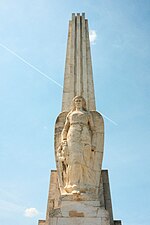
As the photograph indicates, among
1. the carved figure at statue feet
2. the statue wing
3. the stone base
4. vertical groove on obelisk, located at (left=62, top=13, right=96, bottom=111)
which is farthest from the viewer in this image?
vertical groove on obelisk, located at (left=62, top=13, right=96, bottom=111)

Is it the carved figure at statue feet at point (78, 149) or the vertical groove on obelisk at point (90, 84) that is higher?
the vertical groove on obelisk at point (90, 84)

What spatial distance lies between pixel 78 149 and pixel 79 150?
0.05m

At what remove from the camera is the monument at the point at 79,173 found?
776 centimetres

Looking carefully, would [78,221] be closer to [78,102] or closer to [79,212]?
[79,212]

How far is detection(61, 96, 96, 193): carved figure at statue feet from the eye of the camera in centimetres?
877

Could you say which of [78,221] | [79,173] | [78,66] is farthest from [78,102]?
[78,221]

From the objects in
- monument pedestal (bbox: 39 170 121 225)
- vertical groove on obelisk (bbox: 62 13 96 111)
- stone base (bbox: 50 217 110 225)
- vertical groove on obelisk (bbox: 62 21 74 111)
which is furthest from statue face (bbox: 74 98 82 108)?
stone base (bbox: 50 217 110 225)

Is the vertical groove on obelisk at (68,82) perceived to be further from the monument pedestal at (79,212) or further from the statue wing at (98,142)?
the monument pedestal at (79,212)

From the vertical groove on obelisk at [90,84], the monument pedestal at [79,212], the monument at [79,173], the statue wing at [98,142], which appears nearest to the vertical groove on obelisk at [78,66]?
the vertical groove on obelisk at [90,84]

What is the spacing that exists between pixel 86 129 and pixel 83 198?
2.49 m

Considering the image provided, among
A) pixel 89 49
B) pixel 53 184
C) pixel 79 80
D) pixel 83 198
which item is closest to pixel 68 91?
pixel 79 80

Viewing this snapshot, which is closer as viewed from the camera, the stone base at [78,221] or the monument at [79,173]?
the stone base at [78,221]

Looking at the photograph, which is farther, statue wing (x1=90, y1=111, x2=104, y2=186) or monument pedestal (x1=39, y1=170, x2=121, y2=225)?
statue wing (x1=90, y1=111, x2=104, y2=186)

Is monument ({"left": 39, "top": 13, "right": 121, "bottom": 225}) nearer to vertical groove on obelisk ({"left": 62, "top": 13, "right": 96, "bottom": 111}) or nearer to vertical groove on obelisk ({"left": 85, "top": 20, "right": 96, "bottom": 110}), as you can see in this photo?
vertical groove on obelisk ({"left": 85, "top": 20, "right": 96, "bottom": 110})
